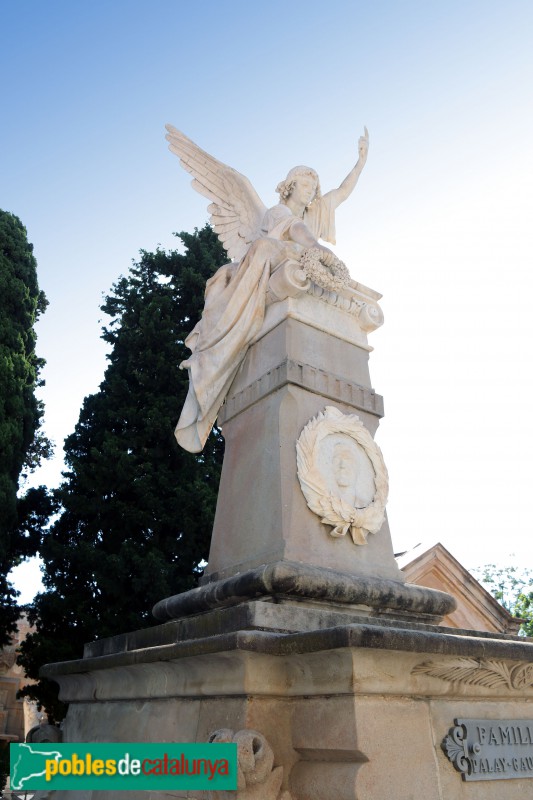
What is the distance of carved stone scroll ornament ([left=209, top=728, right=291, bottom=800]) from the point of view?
9.29 ft

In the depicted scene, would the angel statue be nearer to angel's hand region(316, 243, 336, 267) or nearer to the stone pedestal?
angel's hand region(316, 243, 336, 267)

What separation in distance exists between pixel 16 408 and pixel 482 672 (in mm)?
9585

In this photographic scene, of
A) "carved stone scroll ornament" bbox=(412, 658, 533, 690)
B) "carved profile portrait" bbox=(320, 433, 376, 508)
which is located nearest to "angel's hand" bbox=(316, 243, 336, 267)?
"carved profile portrait" bbox=(320, 433, 376, 508)

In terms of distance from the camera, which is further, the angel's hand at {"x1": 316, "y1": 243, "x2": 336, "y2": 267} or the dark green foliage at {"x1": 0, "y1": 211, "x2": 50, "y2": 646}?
the dark green foliage at {"x1": 0, "y1": 211, "x2": 50, "y2": 646}

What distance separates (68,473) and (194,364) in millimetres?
7494

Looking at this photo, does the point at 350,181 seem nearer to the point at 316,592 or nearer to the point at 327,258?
the point at 327,258

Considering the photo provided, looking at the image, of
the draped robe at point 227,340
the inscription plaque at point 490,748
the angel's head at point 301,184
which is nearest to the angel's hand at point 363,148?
the angel's head at point 301,184

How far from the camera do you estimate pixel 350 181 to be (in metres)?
6.61

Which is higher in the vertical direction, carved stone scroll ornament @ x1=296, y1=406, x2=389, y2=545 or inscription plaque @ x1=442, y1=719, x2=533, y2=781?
carved stone scroll ornament @ x1=296, y1=406, x2=389, y2=545

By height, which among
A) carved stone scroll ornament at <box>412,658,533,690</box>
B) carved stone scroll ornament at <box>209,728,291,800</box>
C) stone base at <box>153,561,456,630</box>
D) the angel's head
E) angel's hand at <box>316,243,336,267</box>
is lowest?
carved stone scroll ornament at <box>209,728,291,800</box>

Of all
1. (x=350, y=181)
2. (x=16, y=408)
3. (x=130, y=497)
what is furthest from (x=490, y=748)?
(x=16, y=408)

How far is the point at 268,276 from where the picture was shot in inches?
207

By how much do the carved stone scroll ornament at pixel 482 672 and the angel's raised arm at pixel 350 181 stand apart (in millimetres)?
4577
